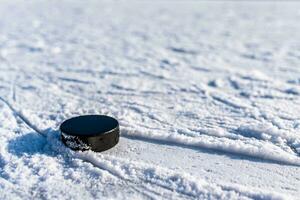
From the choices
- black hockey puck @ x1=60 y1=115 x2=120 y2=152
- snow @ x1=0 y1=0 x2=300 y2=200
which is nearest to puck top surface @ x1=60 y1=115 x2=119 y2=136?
black hockey puck @ x1=60 y1=115 x2=120 y2=152

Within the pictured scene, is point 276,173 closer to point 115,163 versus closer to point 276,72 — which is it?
point 115,163

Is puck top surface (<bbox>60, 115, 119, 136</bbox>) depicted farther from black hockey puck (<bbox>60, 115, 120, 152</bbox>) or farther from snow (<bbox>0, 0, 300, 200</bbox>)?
snow (<bbox>0, 0, 300, 200</bbox>)

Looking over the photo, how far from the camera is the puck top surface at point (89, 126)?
1.94 metres

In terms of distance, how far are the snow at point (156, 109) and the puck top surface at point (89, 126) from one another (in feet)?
0.41

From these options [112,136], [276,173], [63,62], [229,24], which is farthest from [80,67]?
[229,24]

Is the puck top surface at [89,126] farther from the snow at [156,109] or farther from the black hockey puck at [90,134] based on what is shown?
the snow at [156,109]

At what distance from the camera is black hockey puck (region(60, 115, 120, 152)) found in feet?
6.31

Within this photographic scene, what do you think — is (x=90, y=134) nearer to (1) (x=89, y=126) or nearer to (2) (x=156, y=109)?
(1) (x=89, y=126)

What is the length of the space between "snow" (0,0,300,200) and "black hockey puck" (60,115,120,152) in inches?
2.3

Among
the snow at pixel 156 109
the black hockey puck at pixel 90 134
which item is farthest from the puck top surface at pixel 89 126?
the snow at pixel 156 109

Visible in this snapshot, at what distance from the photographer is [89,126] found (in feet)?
6.55

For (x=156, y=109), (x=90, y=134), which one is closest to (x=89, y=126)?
(x=90, y=134)

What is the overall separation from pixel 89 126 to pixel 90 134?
3.6 inches

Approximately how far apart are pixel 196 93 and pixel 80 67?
1522 mm
